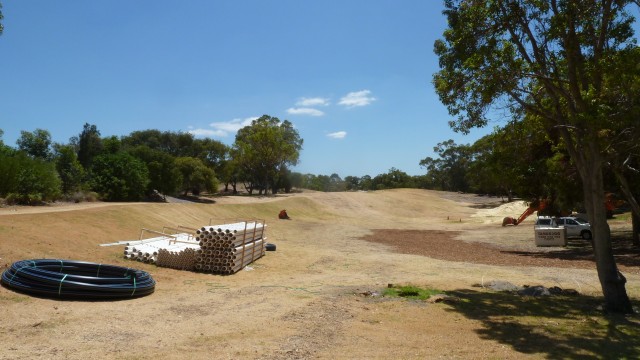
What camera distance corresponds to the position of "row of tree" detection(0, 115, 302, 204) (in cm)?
3275

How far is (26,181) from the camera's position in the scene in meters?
31.5

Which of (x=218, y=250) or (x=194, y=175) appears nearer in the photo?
(x=218, y=250)

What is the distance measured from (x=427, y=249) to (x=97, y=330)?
22.1m

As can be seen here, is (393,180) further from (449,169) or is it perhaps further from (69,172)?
(69,172)

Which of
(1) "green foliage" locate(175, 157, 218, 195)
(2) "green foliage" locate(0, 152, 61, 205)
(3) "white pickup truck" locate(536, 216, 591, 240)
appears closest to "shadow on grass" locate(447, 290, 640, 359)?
(3) "white pickup truck" locate(536, 216, 591, 240)

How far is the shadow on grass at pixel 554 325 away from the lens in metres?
8.53

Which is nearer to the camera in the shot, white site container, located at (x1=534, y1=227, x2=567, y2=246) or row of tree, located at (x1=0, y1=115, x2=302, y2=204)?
white site container, located at (x1=534, y1=227, x2=567, y2=246)

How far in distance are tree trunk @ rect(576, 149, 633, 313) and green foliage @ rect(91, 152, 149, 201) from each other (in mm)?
40864

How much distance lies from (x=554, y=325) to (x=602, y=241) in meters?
2.82

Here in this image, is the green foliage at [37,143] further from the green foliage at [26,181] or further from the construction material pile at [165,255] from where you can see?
the construction material pile at [165,255]

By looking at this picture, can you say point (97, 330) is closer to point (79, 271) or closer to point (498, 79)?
point (79, 271)

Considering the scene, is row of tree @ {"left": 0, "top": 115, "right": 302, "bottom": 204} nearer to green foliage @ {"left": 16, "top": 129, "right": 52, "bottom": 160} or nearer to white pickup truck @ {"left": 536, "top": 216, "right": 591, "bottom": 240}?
green foliage @ {"left": 16, "top": 129, "right": 52, "bottom": 160}

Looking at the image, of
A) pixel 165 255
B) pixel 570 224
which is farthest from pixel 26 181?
pixel 570 224

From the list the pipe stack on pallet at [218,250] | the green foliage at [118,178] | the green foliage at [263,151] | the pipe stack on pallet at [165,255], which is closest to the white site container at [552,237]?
the pipe stack on pallet at [218,250]
